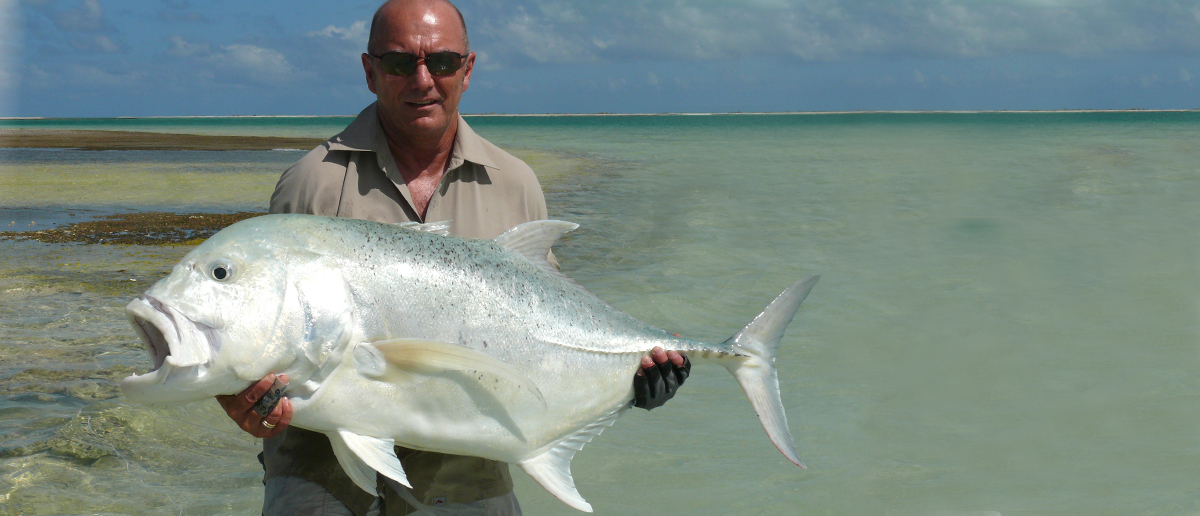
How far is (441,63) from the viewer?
117 inches

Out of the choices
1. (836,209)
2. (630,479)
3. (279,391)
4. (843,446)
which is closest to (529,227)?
(279,391)

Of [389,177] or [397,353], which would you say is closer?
[397,353]

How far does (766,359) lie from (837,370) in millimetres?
4119

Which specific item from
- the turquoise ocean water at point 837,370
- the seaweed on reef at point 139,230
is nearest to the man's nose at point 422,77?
the turquoise ocean water at point 837,370

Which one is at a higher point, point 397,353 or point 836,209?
point 397,353

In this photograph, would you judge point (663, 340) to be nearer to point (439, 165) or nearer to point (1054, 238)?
point (439, 165)

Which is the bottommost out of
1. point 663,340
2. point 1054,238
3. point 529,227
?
point 1054,238

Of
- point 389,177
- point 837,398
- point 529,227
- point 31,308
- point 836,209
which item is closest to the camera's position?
point 529,227

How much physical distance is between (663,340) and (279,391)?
1.28 m

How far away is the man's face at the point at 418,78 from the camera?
2957 mm

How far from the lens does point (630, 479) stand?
17.1 feet

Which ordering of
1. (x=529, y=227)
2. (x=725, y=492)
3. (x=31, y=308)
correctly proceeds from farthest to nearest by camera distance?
1. (x=31, y=308)
2. (x=725, y=492)
3. (x=529, y=227)

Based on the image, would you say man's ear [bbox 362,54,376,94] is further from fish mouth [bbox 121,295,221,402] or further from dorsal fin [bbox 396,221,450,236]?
fish mouth [bbox 121,295,221,402]

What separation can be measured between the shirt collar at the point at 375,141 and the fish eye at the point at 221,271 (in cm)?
86
